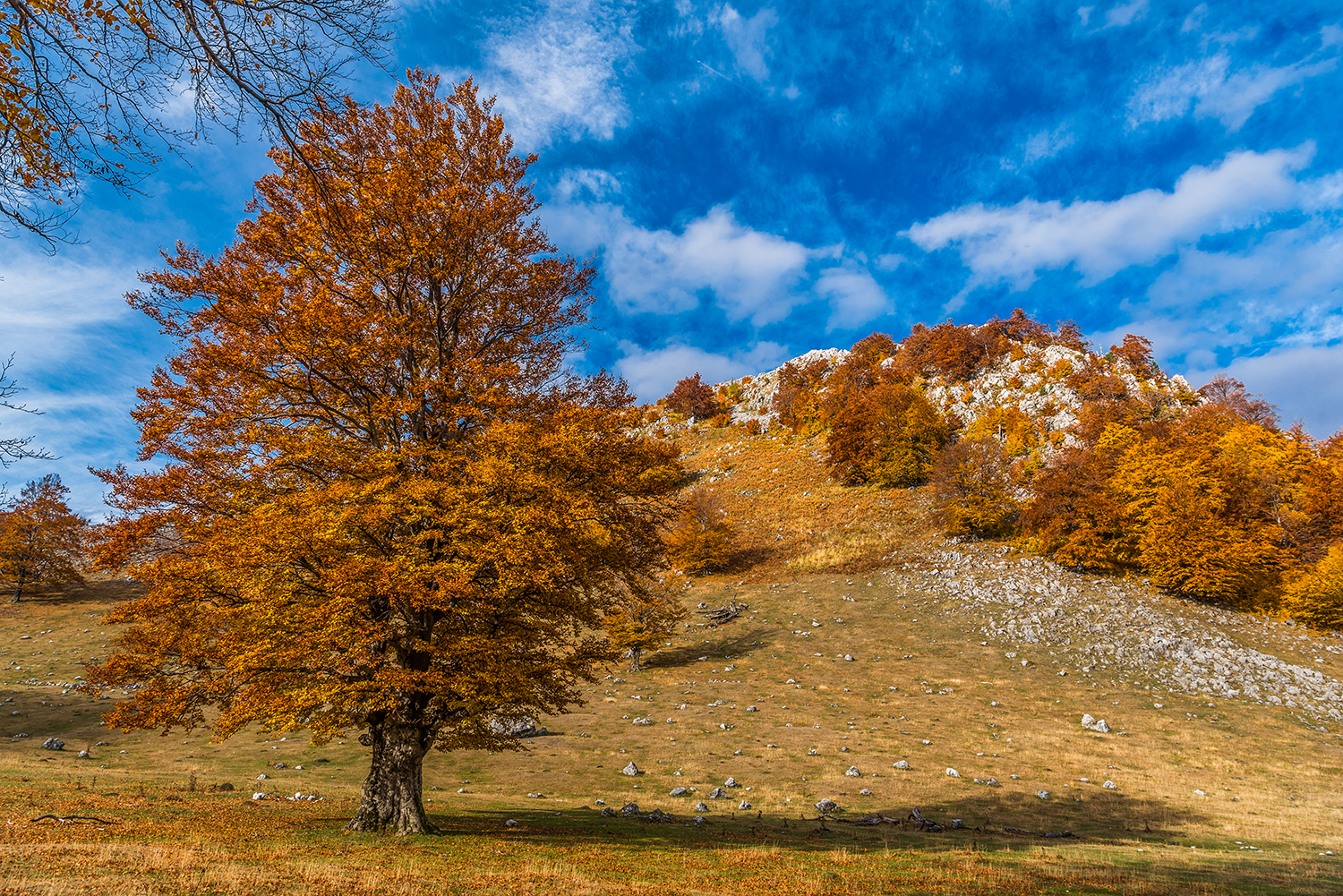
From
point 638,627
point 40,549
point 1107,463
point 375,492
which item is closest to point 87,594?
point 40,549

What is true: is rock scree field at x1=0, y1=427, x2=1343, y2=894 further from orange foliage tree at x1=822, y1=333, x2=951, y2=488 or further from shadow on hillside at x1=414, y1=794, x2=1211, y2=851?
orange foliage tree at x1=822, y1=333, x2=951, y2=488

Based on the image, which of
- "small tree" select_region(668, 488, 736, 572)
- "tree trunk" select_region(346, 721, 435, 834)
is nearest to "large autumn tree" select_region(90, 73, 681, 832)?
"tree trunk" select_region(346, 721, 435, 834)

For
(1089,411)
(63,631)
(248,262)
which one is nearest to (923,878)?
(248,262)

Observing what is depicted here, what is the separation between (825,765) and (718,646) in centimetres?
1711

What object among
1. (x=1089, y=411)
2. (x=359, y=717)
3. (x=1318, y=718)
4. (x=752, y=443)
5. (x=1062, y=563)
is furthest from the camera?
(x=752, y=443)

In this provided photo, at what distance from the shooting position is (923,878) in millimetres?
9547

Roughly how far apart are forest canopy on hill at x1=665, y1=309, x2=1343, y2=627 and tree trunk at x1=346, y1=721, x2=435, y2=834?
136ft

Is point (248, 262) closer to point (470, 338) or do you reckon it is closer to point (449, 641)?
point (470, 338)

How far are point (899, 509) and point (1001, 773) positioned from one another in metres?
33.0

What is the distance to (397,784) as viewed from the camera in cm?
1159

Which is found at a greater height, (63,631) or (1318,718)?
(63,631)

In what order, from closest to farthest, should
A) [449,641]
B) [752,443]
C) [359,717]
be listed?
[449,641]
[359,717]
[752,443]

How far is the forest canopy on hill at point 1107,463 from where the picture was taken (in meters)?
34.8

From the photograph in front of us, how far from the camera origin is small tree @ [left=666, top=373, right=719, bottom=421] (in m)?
97.7
